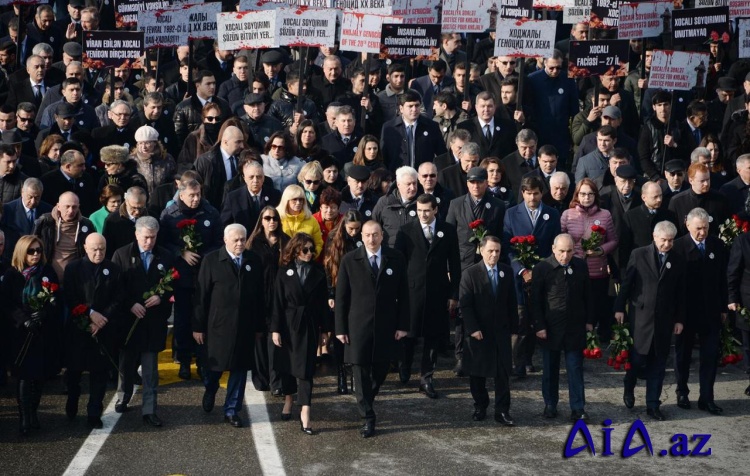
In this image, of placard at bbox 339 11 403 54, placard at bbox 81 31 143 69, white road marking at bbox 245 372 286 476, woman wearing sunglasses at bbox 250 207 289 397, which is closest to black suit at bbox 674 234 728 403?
woman wearing sunglasses at bbox 250 207 289 397

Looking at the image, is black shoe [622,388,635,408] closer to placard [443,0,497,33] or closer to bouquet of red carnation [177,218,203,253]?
bouquet of red carnation [177,218,203,253]

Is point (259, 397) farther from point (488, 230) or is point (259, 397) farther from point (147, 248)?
point (488, 230)

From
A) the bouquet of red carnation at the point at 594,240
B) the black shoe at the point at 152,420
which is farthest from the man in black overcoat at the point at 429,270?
the black shoe at the point at 152,420

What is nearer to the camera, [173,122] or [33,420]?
[33,420]

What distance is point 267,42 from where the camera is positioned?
63.9 feet

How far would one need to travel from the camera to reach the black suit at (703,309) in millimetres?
15211

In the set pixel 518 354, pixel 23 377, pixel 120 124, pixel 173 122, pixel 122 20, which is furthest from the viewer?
pixel 122 20

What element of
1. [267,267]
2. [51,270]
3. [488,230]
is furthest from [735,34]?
[51,270]

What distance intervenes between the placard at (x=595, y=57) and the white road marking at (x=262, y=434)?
7.47m

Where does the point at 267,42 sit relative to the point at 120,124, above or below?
above

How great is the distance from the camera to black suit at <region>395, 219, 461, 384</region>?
51.4ft

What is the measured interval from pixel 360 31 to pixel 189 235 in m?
5.49

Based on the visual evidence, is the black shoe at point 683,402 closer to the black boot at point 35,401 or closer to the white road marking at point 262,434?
A: the white road marking at point 262,434

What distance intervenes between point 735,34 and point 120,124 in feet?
39.2
